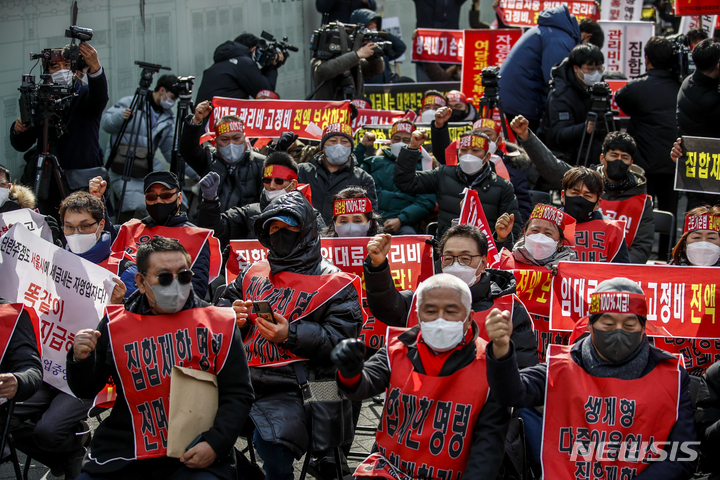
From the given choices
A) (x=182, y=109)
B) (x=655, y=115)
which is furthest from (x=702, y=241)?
(x=182, y=109)

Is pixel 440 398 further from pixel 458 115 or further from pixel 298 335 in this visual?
pixel 458 115

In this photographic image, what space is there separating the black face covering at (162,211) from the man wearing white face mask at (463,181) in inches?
83.8

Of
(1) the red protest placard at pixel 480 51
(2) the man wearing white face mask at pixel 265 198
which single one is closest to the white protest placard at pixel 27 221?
(2) the man wearing white face mask at pixel 265 198

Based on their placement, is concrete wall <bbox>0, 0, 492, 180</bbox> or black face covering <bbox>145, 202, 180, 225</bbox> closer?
black face covering <bbox>145, 202, 180, 225</bbox>

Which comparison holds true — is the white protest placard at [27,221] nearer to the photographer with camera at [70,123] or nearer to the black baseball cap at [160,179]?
the black baseball cap at [160,179]

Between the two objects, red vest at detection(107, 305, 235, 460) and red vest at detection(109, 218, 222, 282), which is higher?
red vest at detection(109, 218, 222, 282)

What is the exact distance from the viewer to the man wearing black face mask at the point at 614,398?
11.8 feet

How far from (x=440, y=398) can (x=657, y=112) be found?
5943mm

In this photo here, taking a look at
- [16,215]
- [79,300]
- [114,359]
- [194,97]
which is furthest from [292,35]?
[114,359]

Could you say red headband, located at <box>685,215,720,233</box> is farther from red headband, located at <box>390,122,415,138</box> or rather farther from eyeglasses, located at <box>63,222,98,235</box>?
eyeglasses, located at <box>63,222,98,235</box>

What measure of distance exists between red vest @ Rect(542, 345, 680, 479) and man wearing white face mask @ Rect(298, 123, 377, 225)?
3603mm

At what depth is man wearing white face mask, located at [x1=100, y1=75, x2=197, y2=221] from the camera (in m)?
8.89

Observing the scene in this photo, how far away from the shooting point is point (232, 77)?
10305mm

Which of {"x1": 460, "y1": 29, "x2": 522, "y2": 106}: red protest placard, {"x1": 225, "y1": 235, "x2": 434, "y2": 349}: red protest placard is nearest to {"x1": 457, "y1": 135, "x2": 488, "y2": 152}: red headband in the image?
{"x1": 225, "y1": 235, "x2": 434, "y2": 349}: red protest placard
